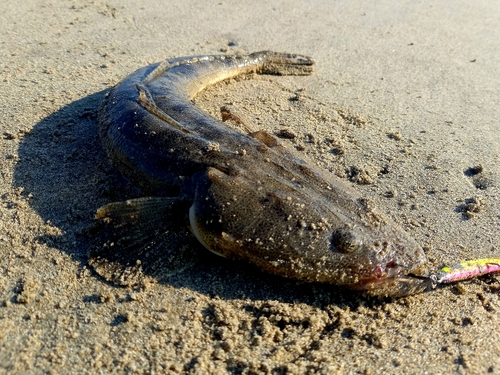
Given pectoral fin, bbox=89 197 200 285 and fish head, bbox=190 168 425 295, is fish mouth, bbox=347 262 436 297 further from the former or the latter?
pectoral fin, bbox=89 197 200 285

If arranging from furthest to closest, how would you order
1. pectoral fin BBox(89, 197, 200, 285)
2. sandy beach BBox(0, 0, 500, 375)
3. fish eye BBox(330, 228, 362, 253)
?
pectoral fin BBox(89, 197, 200, 285) < fish eye BBox(330, 228, 362, 253) < sandy beach BBox(0, 0, 500, 375)

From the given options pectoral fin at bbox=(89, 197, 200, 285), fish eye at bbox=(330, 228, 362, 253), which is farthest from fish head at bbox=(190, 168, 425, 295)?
pectoral fin at bbox=(89, 197, 200, 285)

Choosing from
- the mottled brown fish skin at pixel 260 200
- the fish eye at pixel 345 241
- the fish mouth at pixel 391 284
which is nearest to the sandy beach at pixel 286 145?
the fish mouth at pixel 391 284

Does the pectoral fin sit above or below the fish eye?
below

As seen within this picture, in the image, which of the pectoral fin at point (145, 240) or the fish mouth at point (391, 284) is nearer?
the fish mouth at point (391, 284)

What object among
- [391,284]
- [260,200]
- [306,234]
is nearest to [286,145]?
[260,200]

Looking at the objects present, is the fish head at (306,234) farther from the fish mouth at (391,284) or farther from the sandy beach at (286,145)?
the sandy beach at (286,145)
